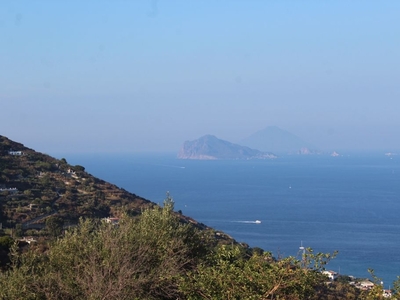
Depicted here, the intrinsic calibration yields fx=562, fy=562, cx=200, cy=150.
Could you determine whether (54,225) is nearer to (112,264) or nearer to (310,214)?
(112,264)

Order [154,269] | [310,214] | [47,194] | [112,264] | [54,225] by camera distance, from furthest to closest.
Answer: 1. [310,214]
2. [47,194]
3. [54,225]
4. [154,269]
5. [112,264]

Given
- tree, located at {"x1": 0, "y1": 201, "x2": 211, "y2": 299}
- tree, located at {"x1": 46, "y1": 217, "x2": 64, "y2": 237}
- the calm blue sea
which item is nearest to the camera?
tree, located at {"x1": 0, "y1": 201, "x2": 211, "y2": 299}

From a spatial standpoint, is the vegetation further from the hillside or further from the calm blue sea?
the calm blue sea

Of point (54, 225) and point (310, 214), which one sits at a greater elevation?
point (54, 225)

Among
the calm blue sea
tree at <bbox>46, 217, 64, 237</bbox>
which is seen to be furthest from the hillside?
the calm blue sea

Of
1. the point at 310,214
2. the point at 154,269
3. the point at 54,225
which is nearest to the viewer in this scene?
the point at 154,269

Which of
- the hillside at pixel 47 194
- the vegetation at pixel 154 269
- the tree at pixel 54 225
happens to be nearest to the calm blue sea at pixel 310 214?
the hillside at pixel 47 194

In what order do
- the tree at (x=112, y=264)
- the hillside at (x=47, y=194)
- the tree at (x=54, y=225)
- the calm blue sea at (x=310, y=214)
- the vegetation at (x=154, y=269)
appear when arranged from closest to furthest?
the vegetation at (x=154, y=269), the tree at (x=112, y=264), the tree at (x=54, y=225), the hillside at (x=47, y=194), the calm blue sea at (x=310, y=214)

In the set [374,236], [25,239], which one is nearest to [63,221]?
[25,239]

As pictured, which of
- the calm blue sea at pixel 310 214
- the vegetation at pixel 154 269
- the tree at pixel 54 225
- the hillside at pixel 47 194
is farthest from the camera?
the calm blue sea at pixel 310 214

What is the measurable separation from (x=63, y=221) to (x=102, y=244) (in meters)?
14.2

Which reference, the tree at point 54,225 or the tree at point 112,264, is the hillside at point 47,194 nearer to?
the tree at point 54,225

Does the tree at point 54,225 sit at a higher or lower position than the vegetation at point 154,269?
lower

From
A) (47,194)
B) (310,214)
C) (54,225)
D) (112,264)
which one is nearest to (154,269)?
(112,264)
